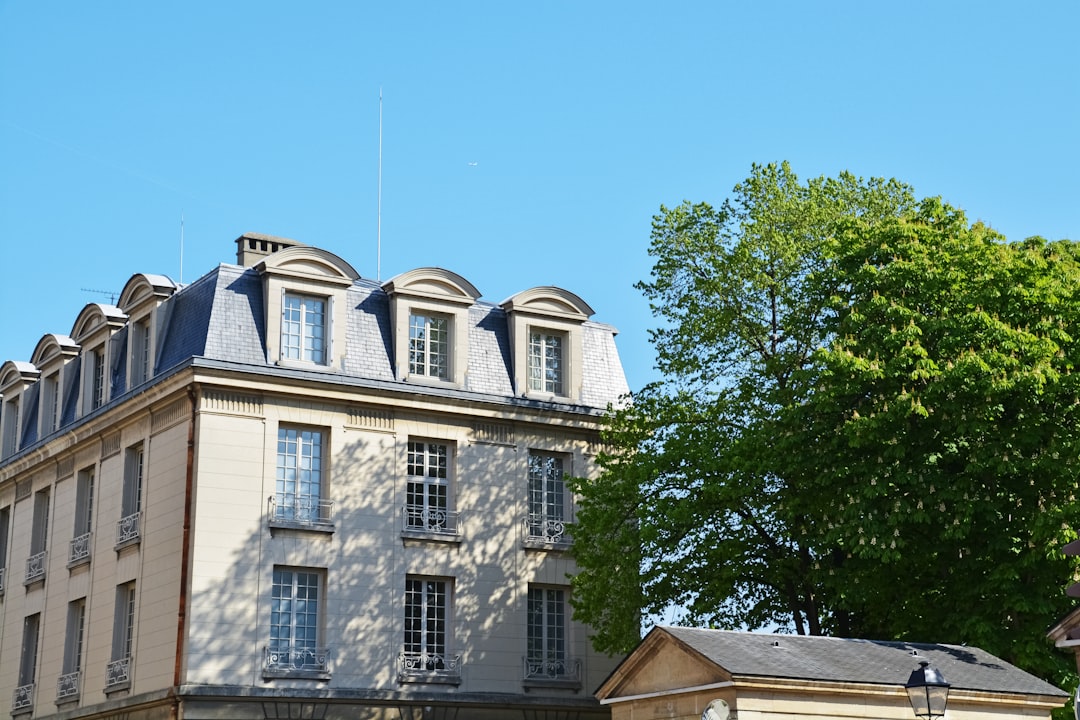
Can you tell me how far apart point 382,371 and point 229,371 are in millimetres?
3746

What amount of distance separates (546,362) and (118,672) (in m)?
12.1

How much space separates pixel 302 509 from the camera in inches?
1243

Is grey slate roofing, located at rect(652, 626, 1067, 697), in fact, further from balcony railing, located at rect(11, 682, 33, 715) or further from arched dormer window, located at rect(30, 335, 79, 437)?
arched dormer window, located at rect(30, 335, 79, 437)

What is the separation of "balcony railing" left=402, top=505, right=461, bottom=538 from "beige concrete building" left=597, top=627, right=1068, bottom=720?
11.2 m

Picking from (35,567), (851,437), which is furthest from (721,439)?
(35,567)

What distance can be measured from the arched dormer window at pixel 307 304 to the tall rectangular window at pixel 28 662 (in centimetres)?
1081

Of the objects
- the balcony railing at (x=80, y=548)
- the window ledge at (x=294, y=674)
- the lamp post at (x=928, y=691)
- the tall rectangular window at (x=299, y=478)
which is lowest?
the lamp post at (x=928, y=691)

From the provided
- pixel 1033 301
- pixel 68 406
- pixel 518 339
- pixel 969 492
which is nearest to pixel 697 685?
pixel 969 492

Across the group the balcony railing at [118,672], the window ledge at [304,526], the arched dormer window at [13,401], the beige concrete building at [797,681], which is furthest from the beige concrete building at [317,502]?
the beige concrete building at [797,681]

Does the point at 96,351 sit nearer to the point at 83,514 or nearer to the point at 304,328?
the point at 83,514

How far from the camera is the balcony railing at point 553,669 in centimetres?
3366

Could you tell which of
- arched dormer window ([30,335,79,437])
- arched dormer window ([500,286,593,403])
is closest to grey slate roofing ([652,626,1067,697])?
arched dormer window ([500,286,593,403])

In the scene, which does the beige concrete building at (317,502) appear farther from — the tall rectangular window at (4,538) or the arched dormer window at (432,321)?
the tall rectangular window at (4,538)

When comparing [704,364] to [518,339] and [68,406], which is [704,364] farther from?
[68,406]
